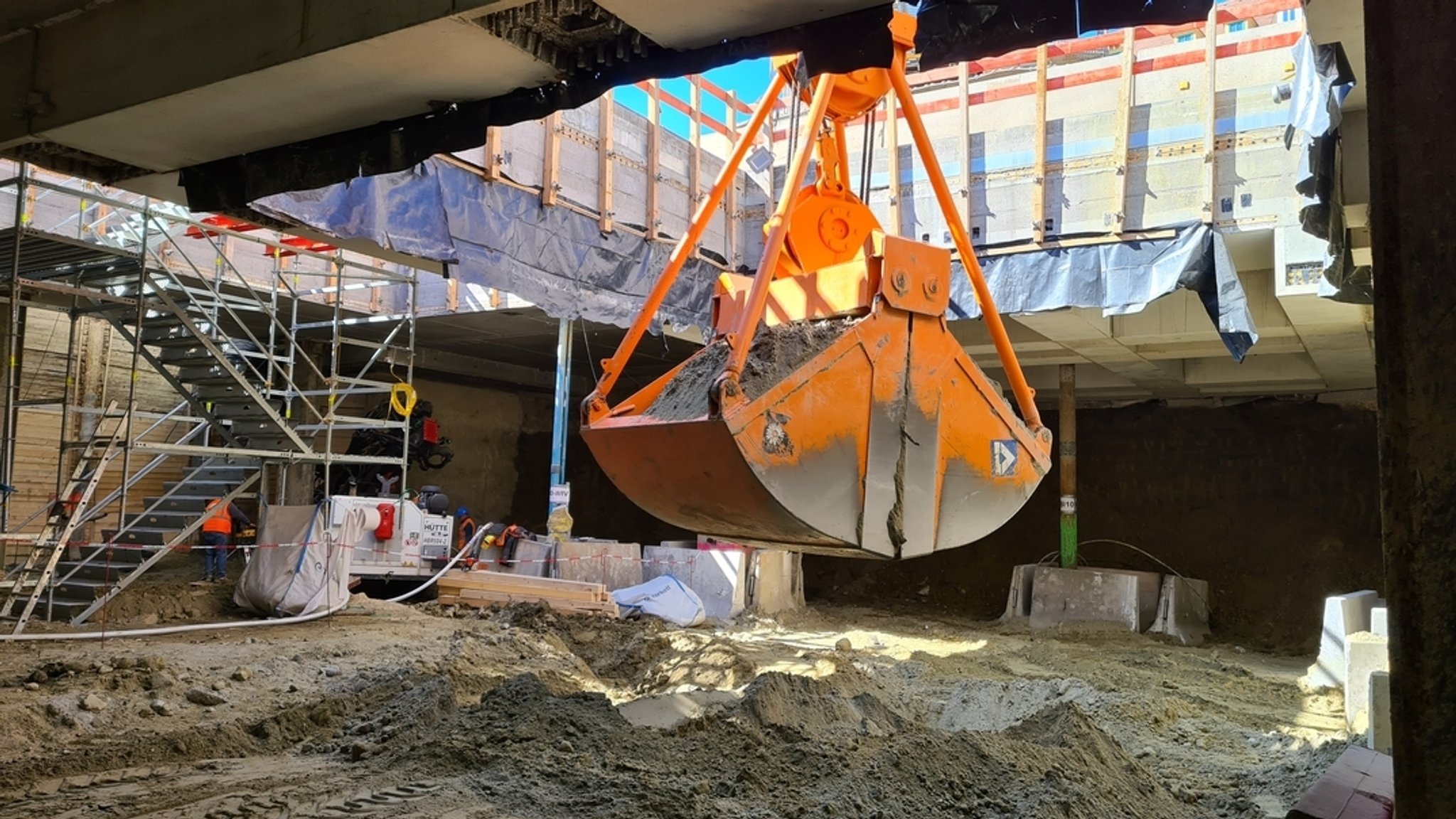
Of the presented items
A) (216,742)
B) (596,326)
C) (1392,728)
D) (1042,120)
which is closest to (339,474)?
(596,326)

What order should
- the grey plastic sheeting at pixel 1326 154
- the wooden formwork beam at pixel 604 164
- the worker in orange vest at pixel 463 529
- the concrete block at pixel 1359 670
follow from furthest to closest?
the worker in orange vest at pixel 463 529 < the wooden formwork beam at pixel 604 164 < the concrete block at pixel 1359 670 < the grey plastic sheeting at pixel 1326 154

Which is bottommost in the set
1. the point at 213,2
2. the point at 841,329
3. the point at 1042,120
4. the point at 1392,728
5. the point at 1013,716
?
the point at 1013,716

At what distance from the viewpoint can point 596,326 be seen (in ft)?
55.3

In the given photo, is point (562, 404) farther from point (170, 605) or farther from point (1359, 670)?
point (1359, 670)

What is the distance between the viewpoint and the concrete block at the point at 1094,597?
47.2 ft

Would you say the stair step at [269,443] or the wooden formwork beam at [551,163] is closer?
the wooden formwork beam at [551,163]

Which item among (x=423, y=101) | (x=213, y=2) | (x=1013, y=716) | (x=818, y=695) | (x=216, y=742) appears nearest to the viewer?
(x=213, y=2)

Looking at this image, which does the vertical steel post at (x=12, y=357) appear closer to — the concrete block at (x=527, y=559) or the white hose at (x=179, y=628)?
the white hose at (x=179, y=628)

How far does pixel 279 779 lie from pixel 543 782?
146 centimetres

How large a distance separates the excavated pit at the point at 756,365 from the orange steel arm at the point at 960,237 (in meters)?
0.79

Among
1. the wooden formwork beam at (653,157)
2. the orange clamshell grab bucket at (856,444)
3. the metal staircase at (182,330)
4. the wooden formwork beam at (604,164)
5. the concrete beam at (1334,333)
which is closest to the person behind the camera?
the orange clamshell grab bucket at (856,444)

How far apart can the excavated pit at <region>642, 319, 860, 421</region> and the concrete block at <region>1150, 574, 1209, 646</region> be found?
1128 cm

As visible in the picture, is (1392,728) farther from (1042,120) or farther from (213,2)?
(1042,120)

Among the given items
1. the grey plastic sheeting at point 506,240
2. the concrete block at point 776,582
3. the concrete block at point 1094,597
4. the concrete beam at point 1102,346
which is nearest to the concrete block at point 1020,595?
the concrete block at point 1094,597
